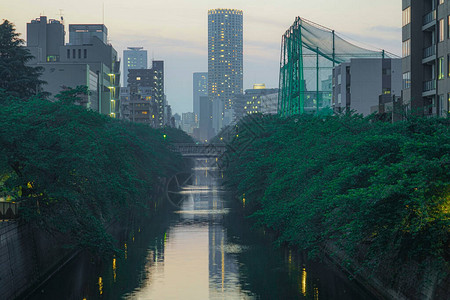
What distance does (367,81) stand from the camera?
10350cm

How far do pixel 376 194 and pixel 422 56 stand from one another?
3603cm

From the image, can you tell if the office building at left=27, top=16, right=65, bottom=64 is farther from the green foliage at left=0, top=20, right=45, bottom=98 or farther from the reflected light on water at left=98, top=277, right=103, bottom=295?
the reflected light on water at left=98, top=277, right=103, bottom=295

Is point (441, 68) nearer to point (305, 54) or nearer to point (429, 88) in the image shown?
point (429, 88)

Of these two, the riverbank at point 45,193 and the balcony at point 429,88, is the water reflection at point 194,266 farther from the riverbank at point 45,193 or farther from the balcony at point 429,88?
the balcony at point 429,88

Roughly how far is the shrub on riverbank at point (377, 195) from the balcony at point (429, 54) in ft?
31.9

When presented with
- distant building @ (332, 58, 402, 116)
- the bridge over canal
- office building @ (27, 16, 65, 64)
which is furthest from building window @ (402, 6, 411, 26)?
office building @ (27, 16, 65, 64)

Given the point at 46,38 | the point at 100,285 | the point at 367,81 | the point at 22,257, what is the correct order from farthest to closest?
1. the point at 46,38
2. the point at 367,81
3. the point at 100,285
4. the point at 22,257

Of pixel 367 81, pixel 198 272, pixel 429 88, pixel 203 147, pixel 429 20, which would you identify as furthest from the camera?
pixel 203 147

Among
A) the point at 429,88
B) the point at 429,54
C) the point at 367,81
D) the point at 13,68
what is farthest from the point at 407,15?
the point at 367,81

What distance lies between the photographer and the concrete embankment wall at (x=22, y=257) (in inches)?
1290

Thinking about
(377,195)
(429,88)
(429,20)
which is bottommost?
(377,195)

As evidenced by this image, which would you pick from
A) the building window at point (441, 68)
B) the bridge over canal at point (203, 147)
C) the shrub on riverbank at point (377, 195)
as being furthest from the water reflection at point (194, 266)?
the bridge over canal at point (203, 147)

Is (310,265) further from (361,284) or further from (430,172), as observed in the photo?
(430,172)

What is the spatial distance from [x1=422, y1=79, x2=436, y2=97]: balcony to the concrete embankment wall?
3455 cm
